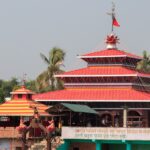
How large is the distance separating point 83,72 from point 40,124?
7.62 m

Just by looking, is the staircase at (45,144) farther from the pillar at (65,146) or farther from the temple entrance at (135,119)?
the temple entrance at (135,119)

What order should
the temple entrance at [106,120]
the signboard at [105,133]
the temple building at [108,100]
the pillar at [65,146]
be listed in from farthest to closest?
the temple entrance at [106,120], the pillar at [65,146], the temple building at [108,100], the signboard at [105,133]

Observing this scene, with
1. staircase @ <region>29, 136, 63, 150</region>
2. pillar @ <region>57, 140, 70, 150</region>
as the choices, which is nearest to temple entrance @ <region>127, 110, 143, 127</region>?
pillar @ <region>57, 140, 70, 150</region>

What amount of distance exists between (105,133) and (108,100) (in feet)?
10.8

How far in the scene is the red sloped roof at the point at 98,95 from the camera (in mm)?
43125

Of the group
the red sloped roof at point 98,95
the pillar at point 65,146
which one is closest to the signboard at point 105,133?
the pillar at point 65,146

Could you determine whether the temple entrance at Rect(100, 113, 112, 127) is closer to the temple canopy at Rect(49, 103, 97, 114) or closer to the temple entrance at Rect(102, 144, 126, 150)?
the temple entrance at Rect(102, 144, 126, 150)

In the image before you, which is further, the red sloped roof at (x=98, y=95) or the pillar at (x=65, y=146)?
the red sloped roof at (x=98, y=95)

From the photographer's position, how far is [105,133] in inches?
1598

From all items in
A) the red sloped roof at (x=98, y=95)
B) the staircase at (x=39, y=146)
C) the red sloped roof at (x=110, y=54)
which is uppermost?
the red sloped roof at (x=110, y=54)

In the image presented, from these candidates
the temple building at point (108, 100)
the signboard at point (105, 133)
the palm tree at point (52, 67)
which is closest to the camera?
the signboard at point (105, 133)

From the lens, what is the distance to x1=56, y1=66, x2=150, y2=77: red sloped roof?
4478 cm

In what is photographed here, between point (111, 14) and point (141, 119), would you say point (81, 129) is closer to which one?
point (141, 119)

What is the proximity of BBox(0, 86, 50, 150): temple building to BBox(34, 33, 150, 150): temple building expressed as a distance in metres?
1.22
